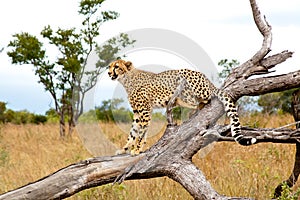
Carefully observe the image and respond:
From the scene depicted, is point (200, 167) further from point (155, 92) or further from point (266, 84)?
point (155, 92)

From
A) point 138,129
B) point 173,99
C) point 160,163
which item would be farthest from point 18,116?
point 173,99

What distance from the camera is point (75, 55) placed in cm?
1078

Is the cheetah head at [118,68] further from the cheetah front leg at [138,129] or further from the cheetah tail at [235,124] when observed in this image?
the cheetah tail at [235,124]

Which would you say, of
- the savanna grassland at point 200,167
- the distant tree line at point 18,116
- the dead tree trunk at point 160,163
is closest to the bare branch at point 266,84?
the dead tree trunk at point 160,163

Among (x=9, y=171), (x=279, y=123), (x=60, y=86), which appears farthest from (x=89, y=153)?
(x=60, y=86)

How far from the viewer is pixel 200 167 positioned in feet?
20.1

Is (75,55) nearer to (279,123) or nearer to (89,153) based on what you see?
(89,153)

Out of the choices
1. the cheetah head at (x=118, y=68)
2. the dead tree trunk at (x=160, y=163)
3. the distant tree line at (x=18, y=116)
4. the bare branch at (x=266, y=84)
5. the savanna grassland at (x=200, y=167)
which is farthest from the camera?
the distant tree line at (x=18, y=116)

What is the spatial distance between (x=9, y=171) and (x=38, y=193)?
2.70 meters

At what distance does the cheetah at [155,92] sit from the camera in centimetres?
383

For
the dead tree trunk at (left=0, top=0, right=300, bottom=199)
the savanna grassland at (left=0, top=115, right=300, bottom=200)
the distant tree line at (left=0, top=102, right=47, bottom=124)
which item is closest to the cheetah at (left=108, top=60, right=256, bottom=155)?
the dead tree trunk at (left=0, top=0, right=300, bottom=199)

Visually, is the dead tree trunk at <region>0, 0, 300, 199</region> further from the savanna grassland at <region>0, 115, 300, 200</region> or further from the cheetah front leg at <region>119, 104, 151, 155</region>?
the savanna grassland at <region>0, 115, 300, 200</region>

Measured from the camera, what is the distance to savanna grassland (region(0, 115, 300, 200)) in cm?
498

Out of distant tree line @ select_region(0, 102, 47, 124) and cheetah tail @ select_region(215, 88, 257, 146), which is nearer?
cheetah tail @ select_region(215, 88, 257, 146)
